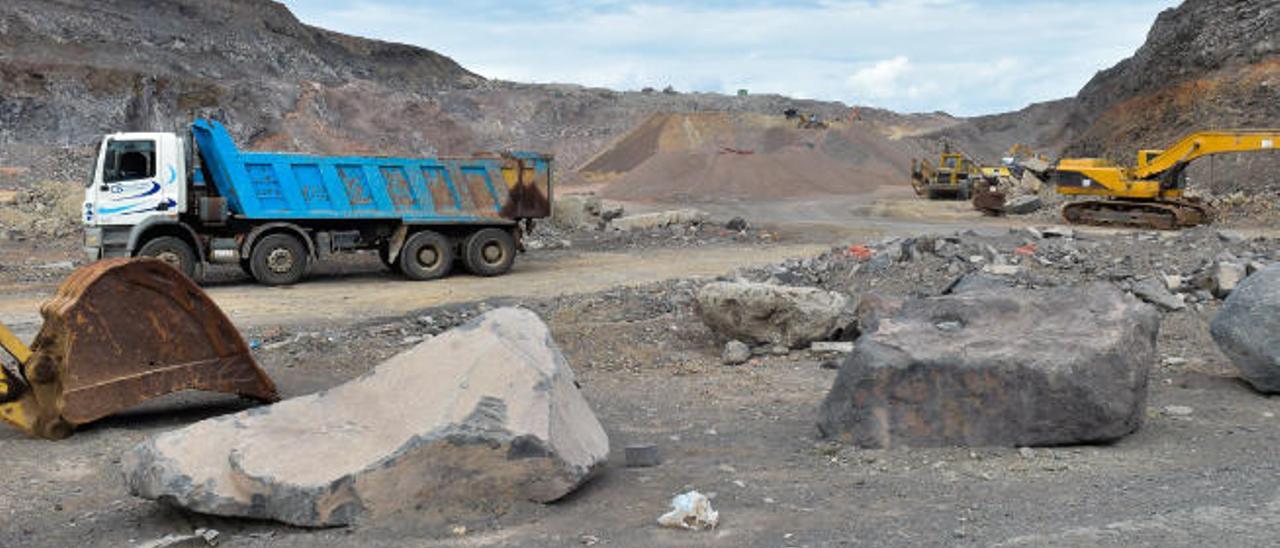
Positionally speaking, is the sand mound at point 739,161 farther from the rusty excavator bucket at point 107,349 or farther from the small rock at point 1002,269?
the rusty excavator bucket at point 107,349

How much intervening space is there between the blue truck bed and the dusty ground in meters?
5.06

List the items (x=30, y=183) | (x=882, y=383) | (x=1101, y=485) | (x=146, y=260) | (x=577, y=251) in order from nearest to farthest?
1. (x=1101, y=485)
2. (x=882, y=383)
3. (x=146, y=260)
4. (x=577, y=251)
5. (x=30, y=183)

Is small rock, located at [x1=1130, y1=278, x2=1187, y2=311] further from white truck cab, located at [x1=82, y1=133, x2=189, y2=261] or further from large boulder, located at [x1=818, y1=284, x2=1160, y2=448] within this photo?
white truck cab, located at [x1=82, y1=133, x2=189, y2=261]

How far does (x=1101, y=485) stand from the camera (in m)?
5.39

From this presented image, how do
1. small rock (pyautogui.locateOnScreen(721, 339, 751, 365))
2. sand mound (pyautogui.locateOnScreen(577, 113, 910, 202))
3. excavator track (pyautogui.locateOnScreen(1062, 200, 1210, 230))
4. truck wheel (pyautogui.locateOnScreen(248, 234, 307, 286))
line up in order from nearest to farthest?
small rock (pyautogui.locateOnScreen(721, 339, 751, 365)), truck wheel (pyautogui.locateOnScreen(248, 234, 307, 286)), excavator track (pyautogui.locateOnScreen(1062, 200, 1210, 230)), sand mound (pyautogui.locateOnScreen(577, 113, 910, 202))

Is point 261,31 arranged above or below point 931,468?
above

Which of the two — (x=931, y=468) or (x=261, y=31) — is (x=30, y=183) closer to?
(x=261, y=31)

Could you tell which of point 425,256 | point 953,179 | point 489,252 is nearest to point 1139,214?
point 953,179

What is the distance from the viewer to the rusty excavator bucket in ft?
22.2

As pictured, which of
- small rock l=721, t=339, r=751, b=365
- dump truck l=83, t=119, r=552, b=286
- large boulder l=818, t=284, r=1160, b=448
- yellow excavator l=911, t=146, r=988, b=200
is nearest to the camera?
large boulder l=818, t=284, r=1160, b=448

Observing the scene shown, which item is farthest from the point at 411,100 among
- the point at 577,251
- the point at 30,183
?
the point at 577,251

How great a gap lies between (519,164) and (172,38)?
107 feet

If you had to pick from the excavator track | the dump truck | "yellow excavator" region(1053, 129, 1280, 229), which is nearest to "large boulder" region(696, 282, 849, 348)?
the dump truck

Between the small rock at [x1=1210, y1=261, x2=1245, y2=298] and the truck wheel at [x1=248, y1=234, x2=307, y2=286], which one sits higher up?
the small rock at [x1=1210, y1=261, x2=1245, y2=298]
